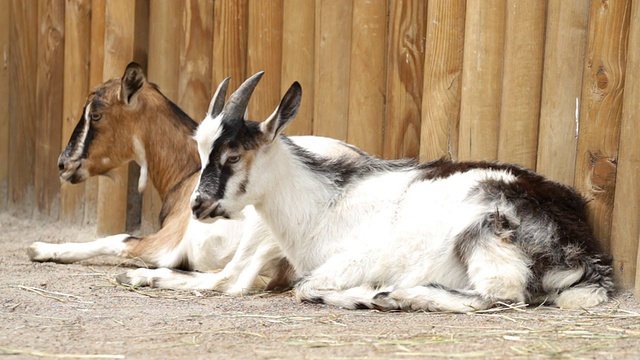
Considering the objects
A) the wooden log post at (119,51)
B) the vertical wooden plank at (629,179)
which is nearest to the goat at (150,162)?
the wooden log post at (119,51)

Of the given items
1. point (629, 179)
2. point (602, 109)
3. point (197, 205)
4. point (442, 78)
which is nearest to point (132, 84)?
point (197, 205)

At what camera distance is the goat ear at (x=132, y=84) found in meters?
7.27

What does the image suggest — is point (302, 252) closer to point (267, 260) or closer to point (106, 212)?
point (267, 260)

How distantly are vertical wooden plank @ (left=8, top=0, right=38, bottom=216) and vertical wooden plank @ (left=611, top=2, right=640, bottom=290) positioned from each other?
19.3 feet

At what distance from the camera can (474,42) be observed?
6.26 meters

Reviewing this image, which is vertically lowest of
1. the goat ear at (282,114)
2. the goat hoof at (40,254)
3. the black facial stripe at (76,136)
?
the goat hoof at (40,254)

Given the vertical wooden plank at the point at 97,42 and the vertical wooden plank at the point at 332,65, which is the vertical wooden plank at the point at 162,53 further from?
the vertical wooden plank at the point at 332,65

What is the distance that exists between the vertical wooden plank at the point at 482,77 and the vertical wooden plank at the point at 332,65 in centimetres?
107

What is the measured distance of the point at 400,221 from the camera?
5691mm

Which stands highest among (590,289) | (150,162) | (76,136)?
(76,136)

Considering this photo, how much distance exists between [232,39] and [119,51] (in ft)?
3.63

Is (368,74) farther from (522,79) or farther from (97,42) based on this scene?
(97,42)

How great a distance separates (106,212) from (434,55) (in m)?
3.36

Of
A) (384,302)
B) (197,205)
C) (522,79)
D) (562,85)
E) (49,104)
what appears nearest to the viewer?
(384,302)
